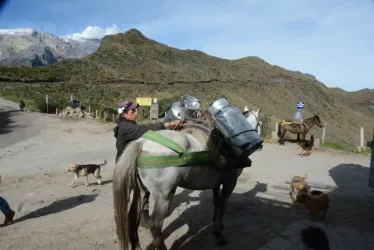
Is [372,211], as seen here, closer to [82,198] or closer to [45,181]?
[82,198]

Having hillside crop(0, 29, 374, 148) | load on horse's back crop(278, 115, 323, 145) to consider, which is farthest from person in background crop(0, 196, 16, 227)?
hillside crop(0, 29, 374, 148)

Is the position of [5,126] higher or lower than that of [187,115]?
lower

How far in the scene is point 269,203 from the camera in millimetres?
7348

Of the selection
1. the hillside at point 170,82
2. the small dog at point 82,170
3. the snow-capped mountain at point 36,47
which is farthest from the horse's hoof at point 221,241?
the snow-capped mountain at point 36,47

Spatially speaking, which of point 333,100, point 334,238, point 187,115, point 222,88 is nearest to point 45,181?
point 187,115

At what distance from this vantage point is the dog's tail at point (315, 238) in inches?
178

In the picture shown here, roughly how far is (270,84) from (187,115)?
74.1 m

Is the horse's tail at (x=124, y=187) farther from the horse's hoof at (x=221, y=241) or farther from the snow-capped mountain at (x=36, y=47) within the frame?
the snow-capped mountain at (x=36, y=47)

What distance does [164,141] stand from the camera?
4.27 meters

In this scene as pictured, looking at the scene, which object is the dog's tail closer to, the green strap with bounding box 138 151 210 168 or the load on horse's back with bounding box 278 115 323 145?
the green strap with bounding box 138 151 210 168

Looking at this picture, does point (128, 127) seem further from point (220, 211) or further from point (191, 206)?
point (191, 206)

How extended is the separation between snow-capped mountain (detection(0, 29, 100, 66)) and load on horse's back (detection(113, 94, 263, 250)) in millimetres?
89575

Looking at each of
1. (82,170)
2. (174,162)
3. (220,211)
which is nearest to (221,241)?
(220,211)

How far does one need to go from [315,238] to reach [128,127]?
125 inches
